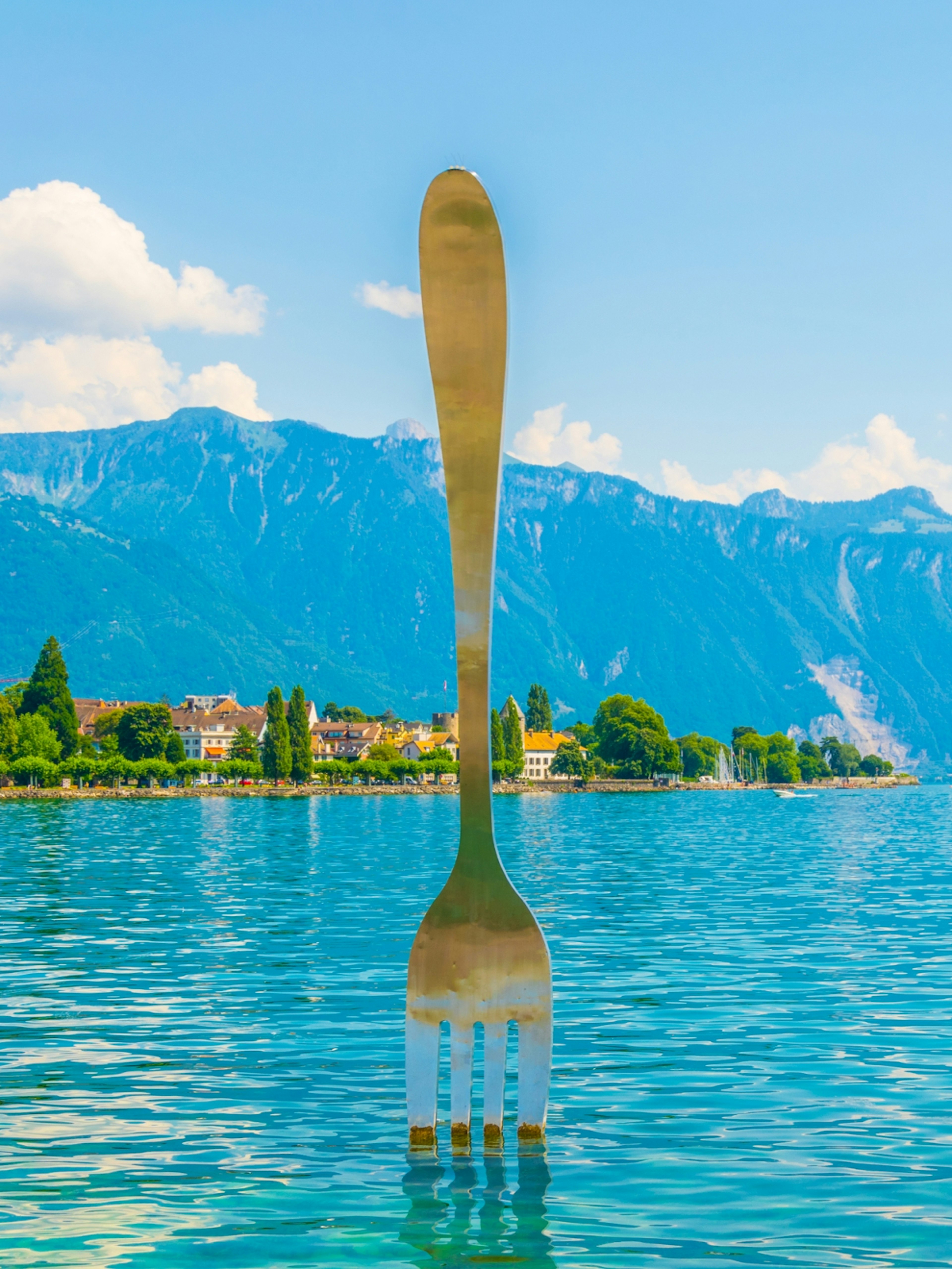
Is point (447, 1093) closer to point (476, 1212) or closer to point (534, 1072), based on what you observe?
→ point (476, 1212)

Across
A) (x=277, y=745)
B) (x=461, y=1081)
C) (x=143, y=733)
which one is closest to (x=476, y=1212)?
(x=461, y=1081)

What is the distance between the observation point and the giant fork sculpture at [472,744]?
8.18m

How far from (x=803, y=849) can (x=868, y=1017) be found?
55339 mm

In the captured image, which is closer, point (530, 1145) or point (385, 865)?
point (530, 1145)

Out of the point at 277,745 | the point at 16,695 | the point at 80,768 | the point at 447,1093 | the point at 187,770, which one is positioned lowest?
the point at 447,1093

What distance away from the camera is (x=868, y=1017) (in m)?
20.3

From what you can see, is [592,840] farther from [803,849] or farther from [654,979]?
[654,979]

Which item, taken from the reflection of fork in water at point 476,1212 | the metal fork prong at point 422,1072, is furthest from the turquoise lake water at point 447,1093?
the metal fork prong at point 422,1072

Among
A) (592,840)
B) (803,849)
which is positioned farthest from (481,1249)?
(592,840)

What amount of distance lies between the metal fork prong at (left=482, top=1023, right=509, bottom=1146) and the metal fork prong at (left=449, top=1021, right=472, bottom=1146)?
123 millimetres

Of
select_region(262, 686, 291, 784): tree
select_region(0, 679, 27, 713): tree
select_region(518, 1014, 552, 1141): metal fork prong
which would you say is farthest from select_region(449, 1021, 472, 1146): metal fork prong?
select_region(262, 686, 291, 784): tree

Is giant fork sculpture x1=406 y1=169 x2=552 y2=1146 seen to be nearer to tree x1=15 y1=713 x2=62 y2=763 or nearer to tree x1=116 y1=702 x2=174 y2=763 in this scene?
tree x1=15 y1=713 x2=62 y2=763

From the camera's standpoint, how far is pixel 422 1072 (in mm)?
9953

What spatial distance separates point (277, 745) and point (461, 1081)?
18373 cm
